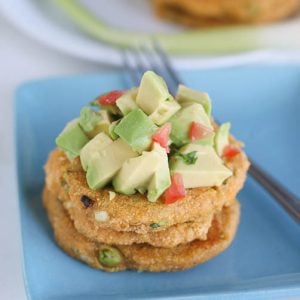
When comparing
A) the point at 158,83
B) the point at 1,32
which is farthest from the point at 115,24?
the point at 158,83

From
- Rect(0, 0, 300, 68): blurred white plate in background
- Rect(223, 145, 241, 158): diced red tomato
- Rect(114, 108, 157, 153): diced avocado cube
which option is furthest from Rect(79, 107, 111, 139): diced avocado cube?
Rect(0, 0, 300, 68): blurred white plate in background

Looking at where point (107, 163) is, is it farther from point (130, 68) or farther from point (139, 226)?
point (130, 68)

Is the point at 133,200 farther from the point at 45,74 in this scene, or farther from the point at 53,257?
the point at 45,74

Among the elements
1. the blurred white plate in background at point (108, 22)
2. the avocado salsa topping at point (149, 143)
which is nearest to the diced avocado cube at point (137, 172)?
the avocado salsa topping at point (149, 143)

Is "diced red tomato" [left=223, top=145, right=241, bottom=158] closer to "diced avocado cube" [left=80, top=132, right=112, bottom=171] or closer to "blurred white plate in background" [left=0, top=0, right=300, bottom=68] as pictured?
"diced avocado cube" [left=80, top=132, right=112, bottom=171]

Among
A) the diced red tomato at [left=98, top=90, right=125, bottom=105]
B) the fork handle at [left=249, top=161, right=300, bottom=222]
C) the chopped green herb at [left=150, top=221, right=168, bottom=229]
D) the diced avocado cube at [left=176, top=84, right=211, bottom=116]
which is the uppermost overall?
the diced red tomato at [left=98, top=90, right=125, bottom=105]
